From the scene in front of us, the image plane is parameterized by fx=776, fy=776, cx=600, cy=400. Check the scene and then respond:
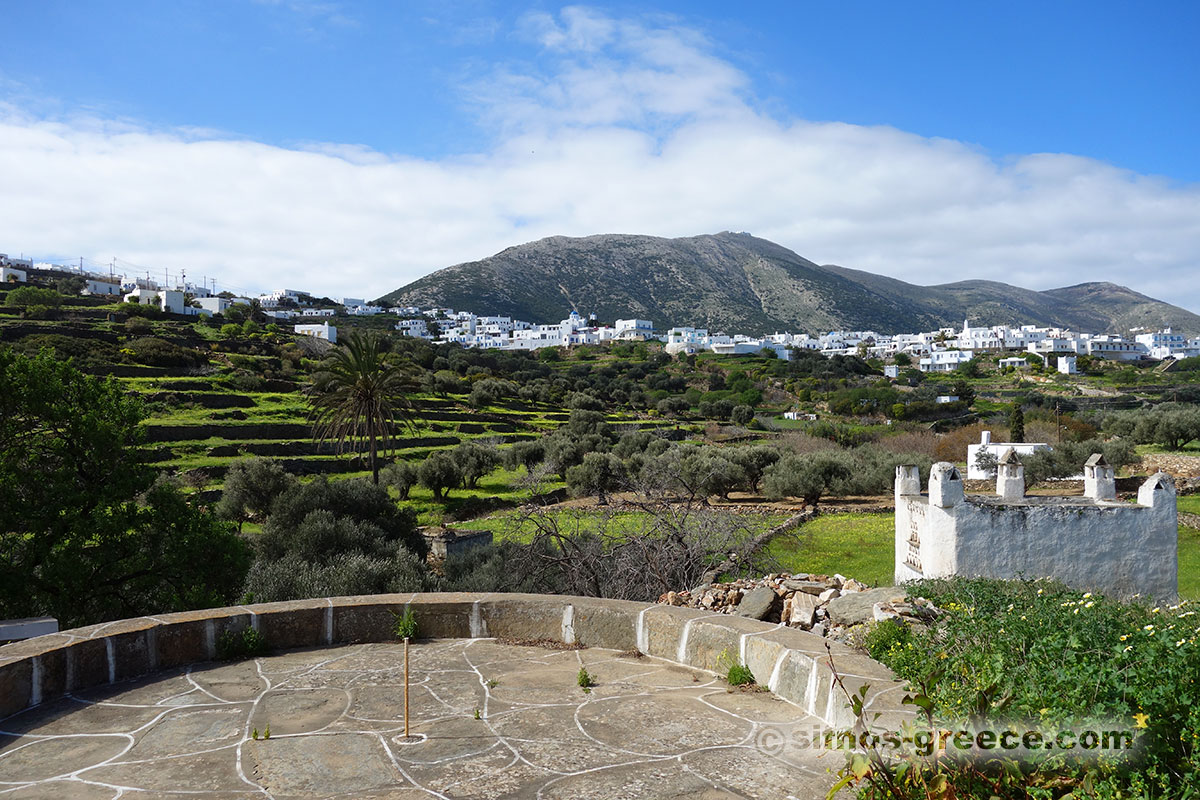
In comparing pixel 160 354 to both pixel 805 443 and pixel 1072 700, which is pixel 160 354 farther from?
pixel 1072 700

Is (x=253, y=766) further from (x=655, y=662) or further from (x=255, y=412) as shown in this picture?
(x=255, y=412)

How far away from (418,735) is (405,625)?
5.26 ft

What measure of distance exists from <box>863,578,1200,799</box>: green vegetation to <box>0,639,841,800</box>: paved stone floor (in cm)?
71

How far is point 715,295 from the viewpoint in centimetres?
14850

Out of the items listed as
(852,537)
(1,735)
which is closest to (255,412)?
(852,537)

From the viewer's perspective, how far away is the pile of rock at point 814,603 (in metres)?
5.97

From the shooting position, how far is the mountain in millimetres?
141375

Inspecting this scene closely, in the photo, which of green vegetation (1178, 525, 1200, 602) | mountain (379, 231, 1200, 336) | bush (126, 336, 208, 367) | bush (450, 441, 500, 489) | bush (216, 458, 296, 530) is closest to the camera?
green vegetation (1178, 525, 1200, 602)

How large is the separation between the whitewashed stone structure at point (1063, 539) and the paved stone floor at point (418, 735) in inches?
339

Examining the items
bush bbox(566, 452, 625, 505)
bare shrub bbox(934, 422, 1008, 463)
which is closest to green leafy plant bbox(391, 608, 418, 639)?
bush bbox(566, 452, 625, 505)

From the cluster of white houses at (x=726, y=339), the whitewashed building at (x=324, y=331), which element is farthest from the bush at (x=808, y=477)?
the cluster of white houses at (x=726, y=339)

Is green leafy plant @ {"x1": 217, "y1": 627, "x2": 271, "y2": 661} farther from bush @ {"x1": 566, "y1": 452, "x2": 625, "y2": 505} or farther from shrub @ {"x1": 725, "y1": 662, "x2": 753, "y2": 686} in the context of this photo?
bush @ {"x1": 566, "y1": 452, "x2": 625, "y2": 505}

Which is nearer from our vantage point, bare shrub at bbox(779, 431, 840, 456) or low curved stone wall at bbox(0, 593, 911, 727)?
low curved stone wall at bbox(0, 593, 911, 727)

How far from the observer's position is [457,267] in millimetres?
160500
